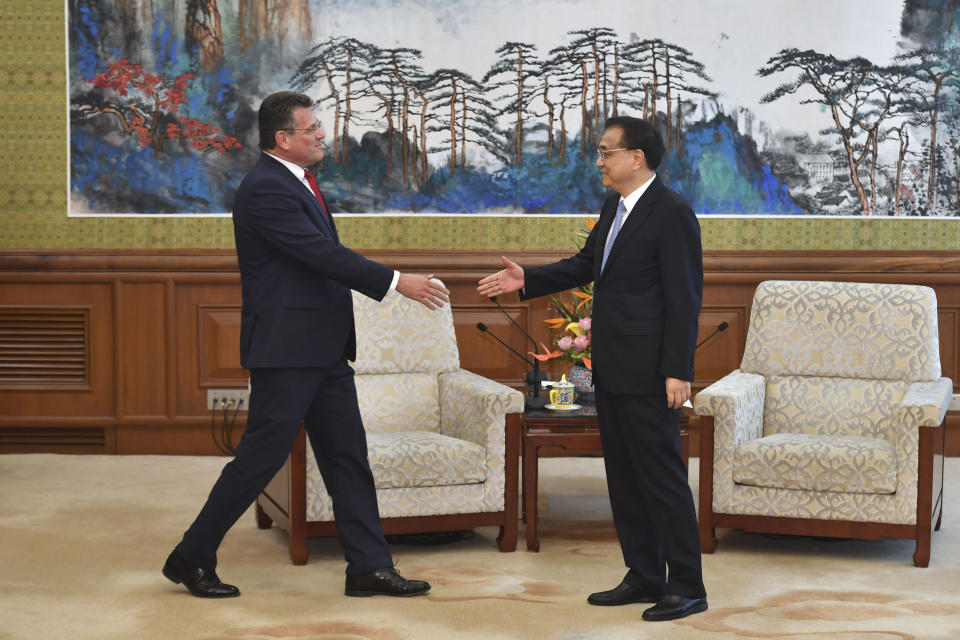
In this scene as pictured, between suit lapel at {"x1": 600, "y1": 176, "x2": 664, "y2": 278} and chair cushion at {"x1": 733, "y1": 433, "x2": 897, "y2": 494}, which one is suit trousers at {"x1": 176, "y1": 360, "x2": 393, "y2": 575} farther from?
chair cushion at {"x1": 733, "y1": 433, "x2": 897, "y2": 494}

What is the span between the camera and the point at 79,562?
3.98m

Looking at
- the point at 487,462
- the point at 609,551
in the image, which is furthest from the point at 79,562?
the point at 609,551

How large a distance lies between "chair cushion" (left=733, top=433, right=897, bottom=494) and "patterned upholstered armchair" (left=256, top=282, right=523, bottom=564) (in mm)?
859

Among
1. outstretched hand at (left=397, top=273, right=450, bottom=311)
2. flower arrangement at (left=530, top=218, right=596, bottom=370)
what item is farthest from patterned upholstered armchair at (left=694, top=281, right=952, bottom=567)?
outstretched hand at (left=397, top=273, right=450, bottom=311)

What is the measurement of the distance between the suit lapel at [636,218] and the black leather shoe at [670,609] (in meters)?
1.00

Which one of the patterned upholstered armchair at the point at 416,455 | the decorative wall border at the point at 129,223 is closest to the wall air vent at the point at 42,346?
the decorative wall border at the point at 129,223

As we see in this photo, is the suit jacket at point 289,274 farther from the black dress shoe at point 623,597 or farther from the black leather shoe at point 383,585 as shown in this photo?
the black dress shoe at point 623,597

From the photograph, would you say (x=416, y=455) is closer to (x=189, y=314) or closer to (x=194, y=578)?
(x=194, y=578)

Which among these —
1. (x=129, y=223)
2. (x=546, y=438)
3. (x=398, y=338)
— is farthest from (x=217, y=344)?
(x=546, y=438)

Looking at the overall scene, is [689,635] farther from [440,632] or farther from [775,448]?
[775,448]

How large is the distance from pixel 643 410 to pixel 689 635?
653mm

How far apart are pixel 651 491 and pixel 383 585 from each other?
0.91m

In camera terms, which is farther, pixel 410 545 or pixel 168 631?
pixel 410 545

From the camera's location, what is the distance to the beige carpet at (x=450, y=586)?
3270 millimetres
